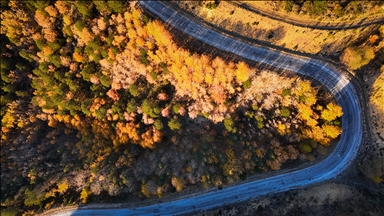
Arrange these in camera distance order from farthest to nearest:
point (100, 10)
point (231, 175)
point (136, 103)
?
1. point (136, 103)
2. point (231, 175)
3. point (100, 10)

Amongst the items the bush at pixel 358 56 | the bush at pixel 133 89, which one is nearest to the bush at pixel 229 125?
the bush at pixel 133 89

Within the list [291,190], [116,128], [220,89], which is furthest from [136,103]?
[291,190]

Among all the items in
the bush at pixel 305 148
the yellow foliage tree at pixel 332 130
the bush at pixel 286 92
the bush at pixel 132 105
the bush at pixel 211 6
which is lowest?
the bush at pixel 305 148

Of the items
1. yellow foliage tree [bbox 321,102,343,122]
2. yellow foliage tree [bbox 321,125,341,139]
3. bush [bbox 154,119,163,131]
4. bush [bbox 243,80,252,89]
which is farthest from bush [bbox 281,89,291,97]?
bush [bbox 154,119,163,131]

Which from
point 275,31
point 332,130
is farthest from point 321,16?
point 332,130

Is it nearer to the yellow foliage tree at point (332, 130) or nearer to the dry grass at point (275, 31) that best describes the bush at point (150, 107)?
the dry grass at point (275, 31)

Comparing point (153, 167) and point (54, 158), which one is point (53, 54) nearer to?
point (54, 158)

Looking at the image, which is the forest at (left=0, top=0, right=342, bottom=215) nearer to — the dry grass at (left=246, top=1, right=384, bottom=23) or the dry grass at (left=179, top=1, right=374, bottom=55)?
the dry grass at (left=179, top=1, right=374, bottom=55)

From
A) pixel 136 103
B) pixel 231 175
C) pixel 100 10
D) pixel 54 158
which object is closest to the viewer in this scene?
pixel 100 10
